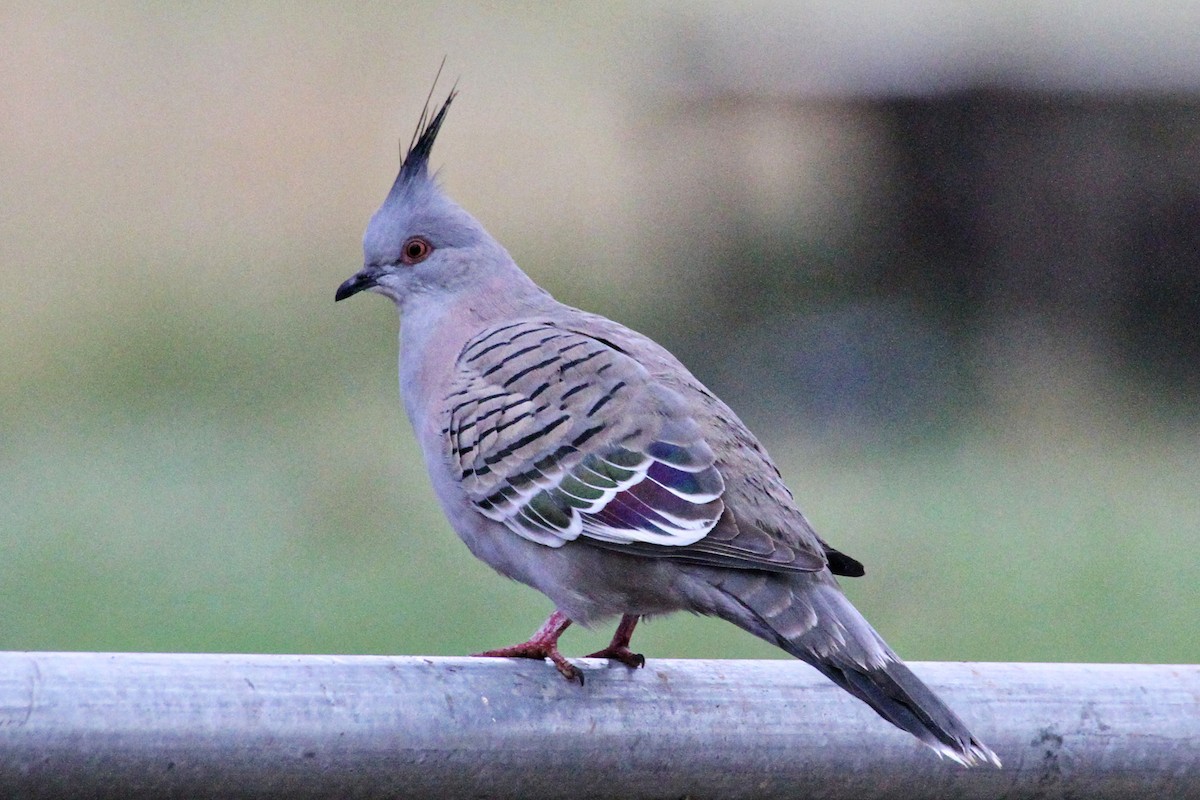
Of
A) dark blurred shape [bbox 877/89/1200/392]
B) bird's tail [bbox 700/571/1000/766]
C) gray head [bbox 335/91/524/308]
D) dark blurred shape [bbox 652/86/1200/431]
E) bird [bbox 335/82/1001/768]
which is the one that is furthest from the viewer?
dark blurred shape [bbox 877/89/1200/392]

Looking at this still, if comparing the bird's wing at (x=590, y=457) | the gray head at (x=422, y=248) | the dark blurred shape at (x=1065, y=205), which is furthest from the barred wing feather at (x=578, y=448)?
the dark blurred shape at (x=1065, y=205)

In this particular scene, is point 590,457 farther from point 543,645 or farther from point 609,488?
point 543,645

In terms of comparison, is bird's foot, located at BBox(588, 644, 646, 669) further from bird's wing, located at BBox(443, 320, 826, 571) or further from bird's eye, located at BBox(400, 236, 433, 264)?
bird's eye, located at BBox(400, 236, 433, 264)

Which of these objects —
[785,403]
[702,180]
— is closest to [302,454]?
[785,403]

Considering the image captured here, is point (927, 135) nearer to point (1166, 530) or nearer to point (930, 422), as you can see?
point (930, 422)

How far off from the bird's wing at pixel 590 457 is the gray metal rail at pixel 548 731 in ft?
1.37

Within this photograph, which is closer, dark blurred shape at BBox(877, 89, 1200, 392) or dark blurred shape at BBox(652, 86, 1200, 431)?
dark blurred shape at BBox(652, 86, 1200, 431)

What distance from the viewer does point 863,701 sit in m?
2.20

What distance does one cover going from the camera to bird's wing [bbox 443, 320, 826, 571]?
2.71 m

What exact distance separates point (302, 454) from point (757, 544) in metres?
7.28

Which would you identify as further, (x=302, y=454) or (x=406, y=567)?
(x=302, y=454)

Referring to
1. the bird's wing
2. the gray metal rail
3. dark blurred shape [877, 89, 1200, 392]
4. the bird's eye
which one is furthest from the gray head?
dark blurred shape [877, 89, 1200, 392]

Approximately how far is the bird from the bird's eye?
149 mm

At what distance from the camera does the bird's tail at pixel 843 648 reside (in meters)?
2.11
